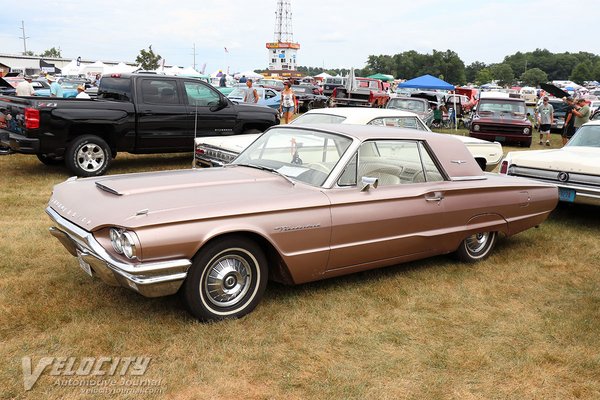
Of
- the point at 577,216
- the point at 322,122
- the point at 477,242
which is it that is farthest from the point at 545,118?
the point at 477,242

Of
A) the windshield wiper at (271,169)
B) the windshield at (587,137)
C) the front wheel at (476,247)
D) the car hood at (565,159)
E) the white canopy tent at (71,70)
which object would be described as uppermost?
the white canopy tent at (71,70)

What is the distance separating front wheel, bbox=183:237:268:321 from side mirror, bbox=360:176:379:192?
1067mm

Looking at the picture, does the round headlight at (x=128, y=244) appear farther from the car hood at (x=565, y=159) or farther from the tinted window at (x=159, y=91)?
the tinted window at (x=159, y=91)

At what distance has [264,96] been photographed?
22469 mm

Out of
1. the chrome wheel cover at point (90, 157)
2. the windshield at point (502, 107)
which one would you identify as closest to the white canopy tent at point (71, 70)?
the windshield at point (502, 107)

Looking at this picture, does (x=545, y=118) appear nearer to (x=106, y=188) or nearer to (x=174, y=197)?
(x=174, y=197)

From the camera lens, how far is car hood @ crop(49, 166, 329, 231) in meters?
3.61

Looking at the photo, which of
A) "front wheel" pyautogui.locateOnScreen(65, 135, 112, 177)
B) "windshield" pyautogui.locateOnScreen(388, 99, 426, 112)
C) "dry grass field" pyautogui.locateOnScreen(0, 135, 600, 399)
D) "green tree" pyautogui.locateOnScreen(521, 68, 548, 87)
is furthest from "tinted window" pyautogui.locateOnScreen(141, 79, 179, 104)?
"green tree" pyautogui.locateOnScreen(521, 68, 548, 87)

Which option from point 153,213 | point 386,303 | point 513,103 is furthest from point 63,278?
point 513,103

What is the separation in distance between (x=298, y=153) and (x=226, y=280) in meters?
1.48

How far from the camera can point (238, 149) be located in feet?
26.0

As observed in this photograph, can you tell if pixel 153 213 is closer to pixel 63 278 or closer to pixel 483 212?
pixel 63 278

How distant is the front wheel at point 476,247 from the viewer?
5484 mm

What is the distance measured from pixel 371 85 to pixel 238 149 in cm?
2287
